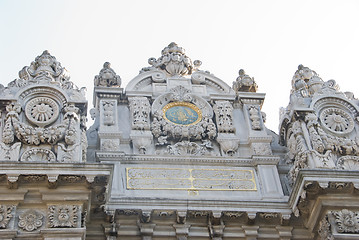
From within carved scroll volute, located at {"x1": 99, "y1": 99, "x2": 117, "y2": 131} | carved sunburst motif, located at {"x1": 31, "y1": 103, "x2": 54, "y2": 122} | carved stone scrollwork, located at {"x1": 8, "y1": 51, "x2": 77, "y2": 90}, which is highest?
carved stone scrollwork, located at {"x1": 8, "y1": 51, "x2": 77, "y2": 90}

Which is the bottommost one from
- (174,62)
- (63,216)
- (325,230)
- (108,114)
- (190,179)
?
(325,230)

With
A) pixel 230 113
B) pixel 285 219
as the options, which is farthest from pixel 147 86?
pixel 285 219

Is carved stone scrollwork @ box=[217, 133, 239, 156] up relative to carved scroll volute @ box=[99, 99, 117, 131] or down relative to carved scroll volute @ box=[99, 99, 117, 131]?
down

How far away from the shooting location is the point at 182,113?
18906 mm

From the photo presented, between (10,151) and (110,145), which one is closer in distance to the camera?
(10,151)

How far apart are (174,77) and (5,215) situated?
7190 mm

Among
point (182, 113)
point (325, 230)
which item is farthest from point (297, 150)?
point (182, 113)

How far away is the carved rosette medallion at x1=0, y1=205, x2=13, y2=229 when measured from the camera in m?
14.3

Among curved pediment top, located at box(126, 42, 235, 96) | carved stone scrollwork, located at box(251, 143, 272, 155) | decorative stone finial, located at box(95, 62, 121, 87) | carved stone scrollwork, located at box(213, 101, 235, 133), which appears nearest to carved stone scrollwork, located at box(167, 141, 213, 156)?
carved stone scrollwork, located at box(213, 101, 235, 133)

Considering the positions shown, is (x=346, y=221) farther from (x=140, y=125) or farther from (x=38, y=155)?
(x=38, y=155)

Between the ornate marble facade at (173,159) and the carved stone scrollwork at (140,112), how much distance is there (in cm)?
3

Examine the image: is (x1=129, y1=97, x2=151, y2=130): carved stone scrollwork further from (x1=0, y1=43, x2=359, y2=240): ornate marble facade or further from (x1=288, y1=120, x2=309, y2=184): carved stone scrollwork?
(x1=288, y1=120, x2=309, y2=184): carved stone scrollwork

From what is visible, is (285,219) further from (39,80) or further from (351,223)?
(39,80)

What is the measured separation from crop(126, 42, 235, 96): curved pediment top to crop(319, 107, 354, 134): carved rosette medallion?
265 centimetres
